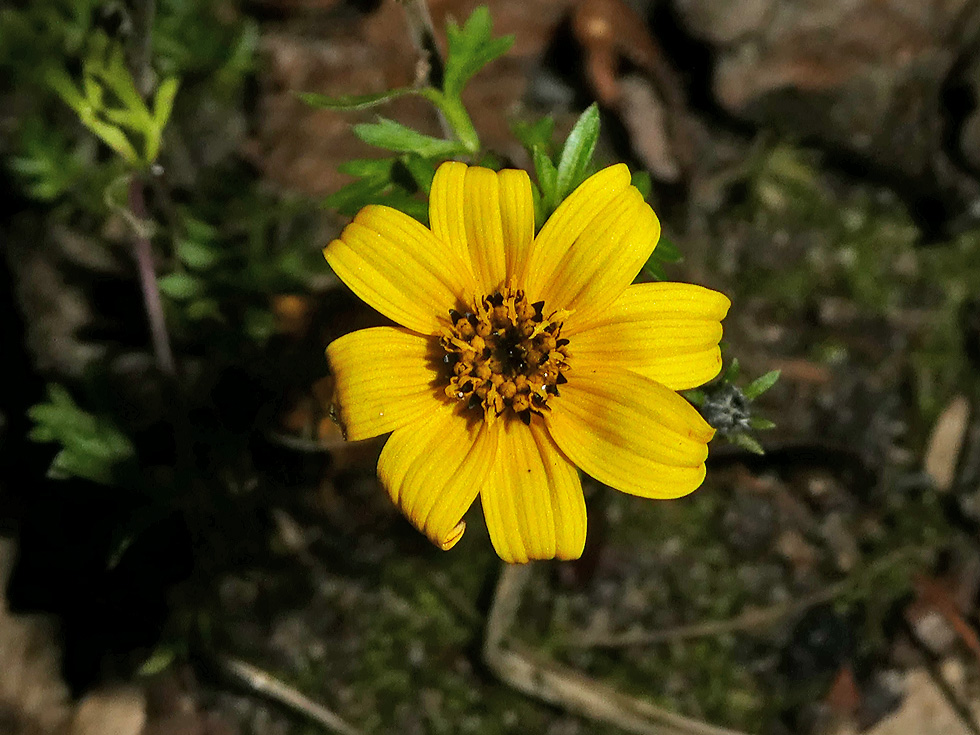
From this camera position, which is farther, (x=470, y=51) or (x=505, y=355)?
(x=470, y=51)

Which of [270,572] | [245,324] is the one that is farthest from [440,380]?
[270,572]

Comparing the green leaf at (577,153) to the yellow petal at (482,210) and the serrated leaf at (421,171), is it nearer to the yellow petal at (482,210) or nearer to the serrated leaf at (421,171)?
the yellow petal at (482,210)

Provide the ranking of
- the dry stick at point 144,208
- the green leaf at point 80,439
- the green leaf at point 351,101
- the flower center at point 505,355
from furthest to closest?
the green leaf at point 80,439 < the dry stick at point 144,208 < the flower center at point 505,355 < the green leaf at point 351,101

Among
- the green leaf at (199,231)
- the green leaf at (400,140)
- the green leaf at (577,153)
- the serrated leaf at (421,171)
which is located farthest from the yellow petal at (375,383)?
the green leaf at (199,231)

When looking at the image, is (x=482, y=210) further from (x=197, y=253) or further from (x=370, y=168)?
(x=197, y=253)

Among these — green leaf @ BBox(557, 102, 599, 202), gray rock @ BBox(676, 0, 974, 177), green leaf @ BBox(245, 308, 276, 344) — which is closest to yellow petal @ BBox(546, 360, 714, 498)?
green leaf @ BBox(557, 102, 599, 202)

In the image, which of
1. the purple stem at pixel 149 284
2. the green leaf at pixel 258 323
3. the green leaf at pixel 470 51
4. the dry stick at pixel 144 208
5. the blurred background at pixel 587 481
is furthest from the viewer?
the blurred background at pixel 587 481

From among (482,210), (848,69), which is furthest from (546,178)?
(848,69)
